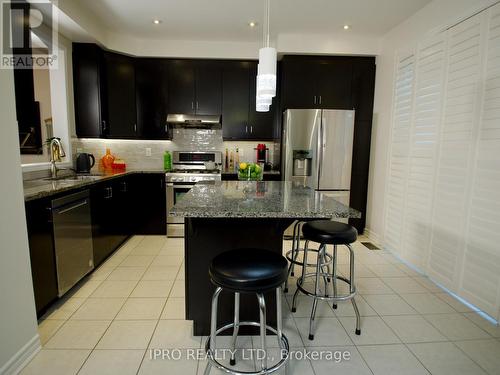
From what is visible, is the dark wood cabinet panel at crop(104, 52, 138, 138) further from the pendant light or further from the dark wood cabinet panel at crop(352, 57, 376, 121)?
the dark wood cabinet panel at crop(352, 57, 376, 121)

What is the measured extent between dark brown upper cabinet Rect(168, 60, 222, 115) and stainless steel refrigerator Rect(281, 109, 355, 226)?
1148mm

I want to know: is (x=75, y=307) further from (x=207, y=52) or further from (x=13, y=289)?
(x=207, y=52)

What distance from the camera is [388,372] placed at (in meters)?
1.65

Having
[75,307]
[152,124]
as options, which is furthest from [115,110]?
[75,307]

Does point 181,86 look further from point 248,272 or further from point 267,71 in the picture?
point 248,272

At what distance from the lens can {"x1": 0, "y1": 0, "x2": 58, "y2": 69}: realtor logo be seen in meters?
2.55

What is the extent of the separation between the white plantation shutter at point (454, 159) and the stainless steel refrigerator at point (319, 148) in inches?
26.8

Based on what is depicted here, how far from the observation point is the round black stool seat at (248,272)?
1.30 metres

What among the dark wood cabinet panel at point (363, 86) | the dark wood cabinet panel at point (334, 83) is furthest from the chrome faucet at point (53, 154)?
the dark wood cabinet panel at point (363, 86)

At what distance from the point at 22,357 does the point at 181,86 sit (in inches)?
140

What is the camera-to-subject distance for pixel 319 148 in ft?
12.6

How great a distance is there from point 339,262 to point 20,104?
3.97 meters

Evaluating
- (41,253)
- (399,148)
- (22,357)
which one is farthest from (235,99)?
(22,357)

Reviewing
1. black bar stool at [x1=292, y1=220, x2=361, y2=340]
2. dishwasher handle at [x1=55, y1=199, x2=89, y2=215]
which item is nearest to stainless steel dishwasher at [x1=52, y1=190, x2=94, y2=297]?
dishwasher handle at [x1=55, y1=199, x2=89, y2=215]
